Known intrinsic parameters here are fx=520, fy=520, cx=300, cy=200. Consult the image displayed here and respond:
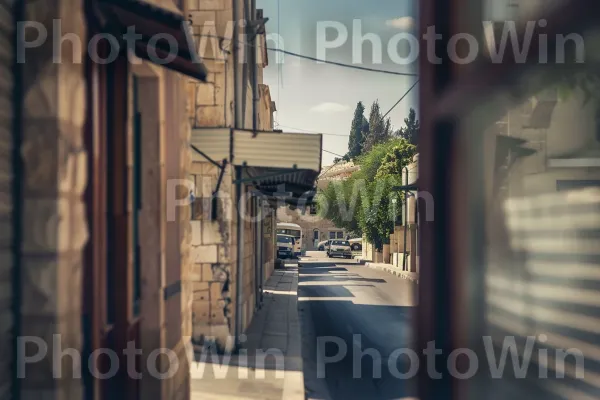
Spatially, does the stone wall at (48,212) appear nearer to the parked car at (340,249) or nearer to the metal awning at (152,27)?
the metal awning at (152,27)

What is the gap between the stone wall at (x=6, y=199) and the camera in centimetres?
273

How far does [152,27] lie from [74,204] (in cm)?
142

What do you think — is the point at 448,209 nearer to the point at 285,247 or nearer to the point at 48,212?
the point at 48,212

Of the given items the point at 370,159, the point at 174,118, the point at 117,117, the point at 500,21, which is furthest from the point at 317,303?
the point at 370,159

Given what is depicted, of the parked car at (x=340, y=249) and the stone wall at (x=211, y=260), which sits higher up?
the stone wall at (x=211, y=260)

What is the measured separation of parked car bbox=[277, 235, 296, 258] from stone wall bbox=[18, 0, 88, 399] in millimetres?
33181

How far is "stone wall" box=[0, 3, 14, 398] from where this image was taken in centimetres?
273

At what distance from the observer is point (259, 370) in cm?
798

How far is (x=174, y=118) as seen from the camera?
5.07m

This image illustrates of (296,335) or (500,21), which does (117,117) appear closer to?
(500,21)

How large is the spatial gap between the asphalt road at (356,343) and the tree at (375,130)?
219 ft

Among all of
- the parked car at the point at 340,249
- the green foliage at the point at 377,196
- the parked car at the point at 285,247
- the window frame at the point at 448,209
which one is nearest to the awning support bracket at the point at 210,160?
the window frame at the point at 448,209

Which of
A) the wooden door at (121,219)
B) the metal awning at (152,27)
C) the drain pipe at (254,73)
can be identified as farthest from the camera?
the drain pipe at (254,73)

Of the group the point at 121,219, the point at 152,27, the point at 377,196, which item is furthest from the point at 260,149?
the point at 377,196
